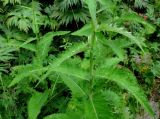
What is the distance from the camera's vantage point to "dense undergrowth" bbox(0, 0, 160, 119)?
233 cm

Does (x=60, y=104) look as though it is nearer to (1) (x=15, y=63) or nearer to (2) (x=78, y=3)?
(1) (x=15, y=63)

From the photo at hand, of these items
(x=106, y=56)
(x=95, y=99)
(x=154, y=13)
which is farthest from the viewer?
(x=154, y=13)

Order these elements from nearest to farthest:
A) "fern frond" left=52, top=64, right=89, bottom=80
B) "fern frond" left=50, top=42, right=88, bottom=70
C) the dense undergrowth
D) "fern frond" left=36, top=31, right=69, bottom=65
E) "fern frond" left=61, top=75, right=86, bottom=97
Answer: "fern frond" left=50, top=42, right=88, bottom=70
the dense undergrowth
"fern frond" left=52, top=64, right=89, bottom=80
"fern frond" left=61, top=75, right=86, bottom=97
"fern frond" left=36, top=31, right=69, bottom=65

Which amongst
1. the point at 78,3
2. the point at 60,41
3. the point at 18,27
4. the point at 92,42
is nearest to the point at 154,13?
the point at 78,3

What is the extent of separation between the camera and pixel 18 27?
15.1 feet

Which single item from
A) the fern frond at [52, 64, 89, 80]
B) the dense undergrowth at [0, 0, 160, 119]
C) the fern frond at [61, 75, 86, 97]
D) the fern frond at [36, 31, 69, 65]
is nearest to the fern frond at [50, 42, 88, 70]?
the dense undergrowth at [0, 0, 160, 119]

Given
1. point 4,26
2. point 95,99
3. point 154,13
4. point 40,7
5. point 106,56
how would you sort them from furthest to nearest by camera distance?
point 154,13 < point 40,7 < point 4,26 < point 106,56 < point 95,99

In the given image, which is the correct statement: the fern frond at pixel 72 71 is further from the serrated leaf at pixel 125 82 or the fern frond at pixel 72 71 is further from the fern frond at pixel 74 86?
the fern frond at pixel 74 86

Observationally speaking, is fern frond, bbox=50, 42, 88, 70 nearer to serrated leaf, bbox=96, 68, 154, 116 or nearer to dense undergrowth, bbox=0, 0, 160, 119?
dense undergrowth, bbox=0, 0, 160, 119

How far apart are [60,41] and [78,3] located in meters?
0.61

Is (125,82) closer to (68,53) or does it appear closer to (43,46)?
(68,53)

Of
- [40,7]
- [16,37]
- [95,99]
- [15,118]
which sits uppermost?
[40,7]

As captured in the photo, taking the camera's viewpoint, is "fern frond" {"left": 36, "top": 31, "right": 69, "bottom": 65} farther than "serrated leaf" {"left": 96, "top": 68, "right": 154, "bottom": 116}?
Yes

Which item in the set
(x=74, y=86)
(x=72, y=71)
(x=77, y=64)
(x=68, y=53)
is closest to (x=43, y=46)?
(x=77, y=64)
